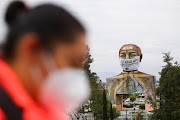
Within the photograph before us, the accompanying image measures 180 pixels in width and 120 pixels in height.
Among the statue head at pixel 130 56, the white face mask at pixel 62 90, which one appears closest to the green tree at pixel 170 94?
the white face mask at pixel 62 90

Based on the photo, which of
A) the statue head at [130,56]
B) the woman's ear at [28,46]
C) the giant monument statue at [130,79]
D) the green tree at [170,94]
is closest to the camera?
the woman's ear at [28,46]

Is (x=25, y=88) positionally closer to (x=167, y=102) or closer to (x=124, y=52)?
(x=167, y=102)

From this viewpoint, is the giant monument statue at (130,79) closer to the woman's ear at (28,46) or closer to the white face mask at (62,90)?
the white face mask at (62,90)

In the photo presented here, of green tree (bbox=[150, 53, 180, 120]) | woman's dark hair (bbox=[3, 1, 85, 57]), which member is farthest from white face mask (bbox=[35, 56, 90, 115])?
green tree (bbox=[150, 53, 180, 120])

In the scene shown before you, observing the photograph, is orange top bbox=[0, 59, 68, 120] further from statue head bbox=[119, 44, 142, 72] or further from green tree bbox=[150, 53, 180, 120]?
statue head bbox=[119, 44, 142, 72]

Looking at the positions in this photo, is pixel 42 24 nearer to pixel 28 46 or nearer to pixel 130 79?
pixel 28 46

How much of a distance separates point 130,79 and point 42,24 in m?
23.3

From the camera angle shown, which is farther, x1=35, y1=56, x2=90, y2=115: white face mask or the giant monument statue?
the giant monument statue

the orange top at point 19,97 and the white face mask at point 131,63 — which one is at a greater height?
the white face mask at point 131,63

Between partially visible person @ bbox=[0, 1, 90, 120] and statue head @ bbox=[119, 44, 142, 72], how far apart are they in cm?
2174

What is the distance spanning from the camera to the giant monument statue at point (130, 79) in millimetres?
22484

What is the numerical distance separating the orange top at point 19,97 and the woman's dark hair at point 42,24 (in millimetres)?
68

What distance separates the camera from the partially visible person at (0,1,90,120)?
0.86 meters

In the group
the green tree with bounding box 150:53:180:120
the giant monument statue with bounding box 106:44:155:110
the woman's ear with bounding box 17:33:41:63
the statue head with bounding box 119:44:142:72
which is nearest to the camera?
the woman's ear with bounding box 17:33:41:63
